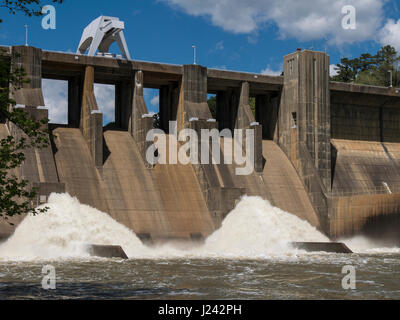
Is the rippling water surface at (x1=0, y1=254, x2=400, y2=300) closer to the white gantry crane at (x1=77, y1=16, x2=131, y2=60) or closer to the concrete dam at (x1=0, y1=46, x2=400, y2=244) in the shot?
the concrete dam at (x1=0, y1=46, x2=400, y2=244)

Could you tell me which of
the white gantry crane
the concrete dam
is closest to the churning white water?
the concrete dam

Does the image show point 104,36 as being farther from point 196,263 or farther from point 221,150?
point 196,263

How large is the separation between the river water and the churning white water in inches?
1.7

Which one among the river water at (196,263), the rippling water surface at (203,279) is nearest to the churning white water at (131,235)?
the river water at (196,263)

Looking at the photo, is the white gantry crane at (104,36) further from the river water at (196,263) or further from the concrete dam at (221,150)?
the river water at (196,263)

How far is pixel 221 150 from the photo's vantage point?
3834 centimetres

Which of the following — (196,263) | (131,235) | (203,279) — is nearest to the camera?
(203,279)

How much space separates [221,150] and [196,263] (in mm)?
14305

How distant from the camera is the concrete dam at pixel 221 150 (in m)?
32.4

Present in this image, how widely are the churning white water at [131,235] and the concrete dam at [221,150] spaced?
702 mm

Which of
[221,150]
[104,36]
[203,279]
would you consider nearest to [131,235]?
[221,150]

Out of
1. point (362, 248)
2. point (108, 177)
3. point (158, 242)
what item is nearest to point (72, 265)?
point (158, 242)

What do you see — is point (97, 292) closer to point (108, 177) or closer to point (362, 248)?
point (108, 177)

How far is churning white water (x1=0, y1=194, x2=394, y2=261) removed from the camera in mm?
26750
